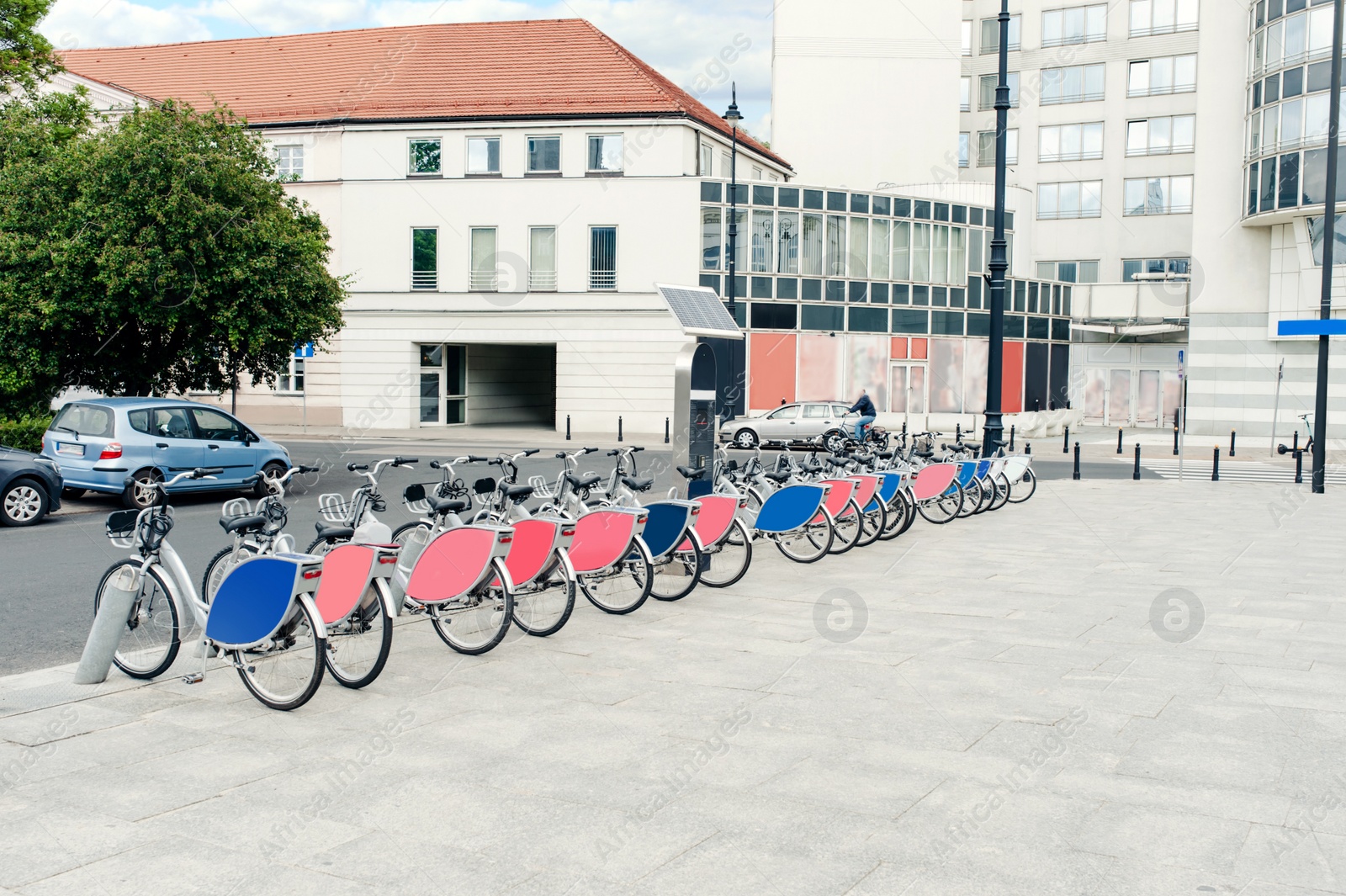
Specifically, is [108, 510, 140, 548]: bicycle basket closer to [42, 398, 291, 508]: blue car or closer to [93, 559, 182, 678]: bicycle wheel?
[93, 559, 182, 678]: bicycle wheel

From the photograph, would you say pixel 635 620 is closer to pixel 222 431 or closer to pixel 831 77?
pixel 222 431

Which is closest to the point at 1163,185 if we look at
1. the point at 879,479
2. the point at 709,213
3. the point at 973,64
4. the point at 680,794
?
the point at 973,64

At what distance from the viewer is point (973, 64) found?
54.9m

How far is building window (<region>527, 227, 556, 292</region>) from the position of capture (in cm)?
3578

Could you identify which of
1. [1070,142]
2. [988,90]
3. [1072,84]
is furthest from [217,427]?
[988,90]

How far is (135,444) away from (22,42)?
1564 cm

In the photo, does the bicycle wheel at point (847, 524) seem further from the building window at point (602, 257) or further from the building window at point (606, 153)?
the building window at point (606, 153)

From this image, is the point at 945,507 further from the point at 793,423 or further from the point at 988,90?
the point at 988,90

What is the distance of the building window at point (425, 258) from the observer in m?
36.3

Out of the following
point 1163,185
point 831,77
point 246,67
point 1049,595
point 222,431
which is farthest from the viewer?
point 1163,185

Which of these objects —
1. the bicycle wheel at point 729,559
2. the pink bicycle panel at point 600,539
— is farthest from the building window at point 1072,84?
the pink bicycle panel at point 600,539

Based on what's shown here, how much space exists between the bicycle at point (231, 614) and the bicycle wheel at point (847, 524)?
21.1ft

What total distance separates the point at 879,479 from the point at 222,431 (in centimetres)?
962

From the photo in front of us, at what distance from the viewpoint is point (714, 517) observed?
31.4ft
